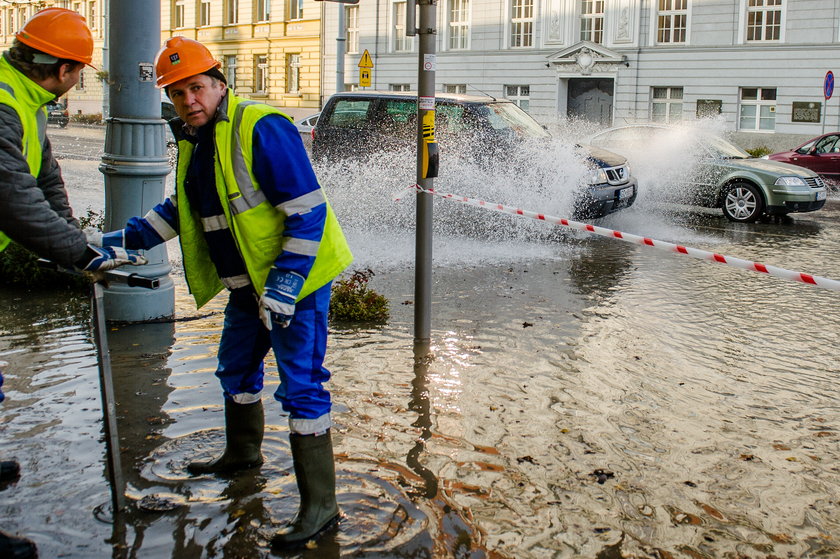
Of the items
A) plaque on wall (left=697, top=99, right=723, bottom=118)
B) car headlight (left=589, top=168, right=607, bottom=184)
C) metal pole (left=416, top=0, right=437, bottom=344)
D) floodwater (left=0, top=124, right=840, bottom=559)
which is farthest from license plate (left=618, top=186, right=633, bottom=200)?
plaque on wall (left=697, top=99, right=723, bottom=118)

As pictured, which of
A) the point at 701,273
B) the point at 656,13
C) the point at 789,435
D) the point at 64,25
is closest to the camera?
the point at 64,25

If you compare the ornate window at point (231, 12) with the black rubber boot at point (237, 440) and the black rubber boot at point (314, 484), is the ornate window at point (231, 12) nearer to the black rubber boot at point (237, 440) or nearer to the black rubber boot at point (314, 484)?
the black rubber boot at point (237, 440)

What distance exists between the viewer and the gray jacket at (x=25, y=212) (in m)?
3.20

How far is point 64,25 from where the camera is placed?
133 inches

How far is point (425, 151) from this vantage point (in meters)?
6.04

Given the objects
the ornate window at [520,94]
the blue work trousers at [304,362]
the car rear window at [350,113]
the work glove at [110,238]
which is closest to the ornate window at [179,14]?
the ornate window at [520,94]

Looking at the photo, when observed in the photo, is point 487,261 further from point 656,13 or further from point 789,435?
point 656,13

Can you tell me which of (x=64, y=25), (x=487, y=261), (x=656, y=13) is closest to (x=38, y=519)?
(x=64, y=25)

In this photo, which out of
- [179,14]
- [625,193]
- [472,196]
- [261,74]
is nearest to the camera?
[472,196]

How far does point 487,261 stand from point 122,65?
180 inches

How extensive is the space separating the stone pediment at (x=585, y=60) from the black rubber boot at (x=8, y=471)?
3118cm

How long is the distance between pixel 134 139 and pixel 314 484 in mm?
3710

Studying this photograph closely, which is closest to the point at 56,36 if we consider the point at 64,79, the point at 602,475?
the point at 64,79

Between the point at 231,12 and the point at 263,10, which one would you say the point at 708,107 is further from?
the point at 231,12
